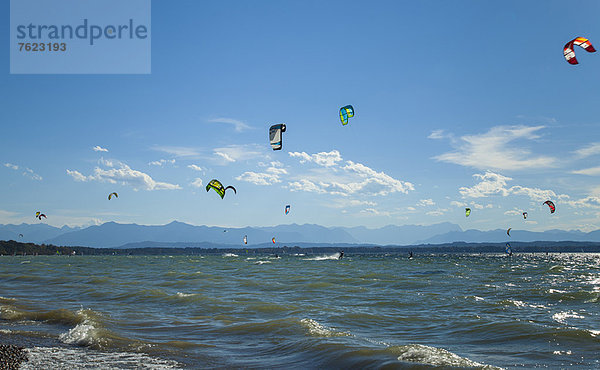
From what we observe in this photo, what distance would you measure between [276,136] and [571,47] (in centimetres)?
1390

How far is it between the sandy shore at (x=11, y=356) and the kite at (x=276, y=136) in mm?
16643

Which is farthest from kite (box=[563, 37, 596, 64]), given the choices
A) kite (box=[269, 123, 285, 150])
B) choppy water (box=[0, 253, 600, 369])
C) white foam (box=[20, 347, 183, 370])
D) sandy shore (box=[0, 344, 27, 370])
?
sandy shore (box=[0, 344, 27, 370])

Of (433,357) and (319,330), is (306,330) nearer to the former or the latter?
(319,330)

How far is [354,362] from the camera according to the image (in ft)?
26.0

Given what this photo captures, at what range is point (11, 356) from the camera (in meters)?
7.50

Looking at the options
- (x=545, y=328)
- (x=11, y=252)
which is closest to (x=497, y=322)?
(x=545, y=328)

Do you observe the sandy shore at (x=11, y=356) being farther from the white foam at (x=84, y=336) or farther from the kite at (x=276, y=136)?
the kite at (x=276, y=136)

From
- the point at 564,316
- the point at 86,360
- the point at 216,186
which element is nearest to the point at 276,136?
the point at 216,186

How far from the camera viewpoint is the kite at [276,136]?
23.7 m

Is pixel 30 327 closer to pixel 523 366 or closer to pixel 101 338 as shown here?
pixel 101 338

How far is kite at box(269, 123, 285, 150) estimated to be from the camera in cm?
2372

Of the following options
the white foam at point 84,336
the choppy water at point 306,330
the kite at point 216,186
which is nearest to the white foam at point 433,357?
the choppy water at point 306,330

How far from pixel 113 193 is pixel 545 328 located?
140 feet

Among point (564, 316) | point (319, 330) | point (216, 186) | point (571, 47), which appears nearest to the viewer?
point (319, 330)
